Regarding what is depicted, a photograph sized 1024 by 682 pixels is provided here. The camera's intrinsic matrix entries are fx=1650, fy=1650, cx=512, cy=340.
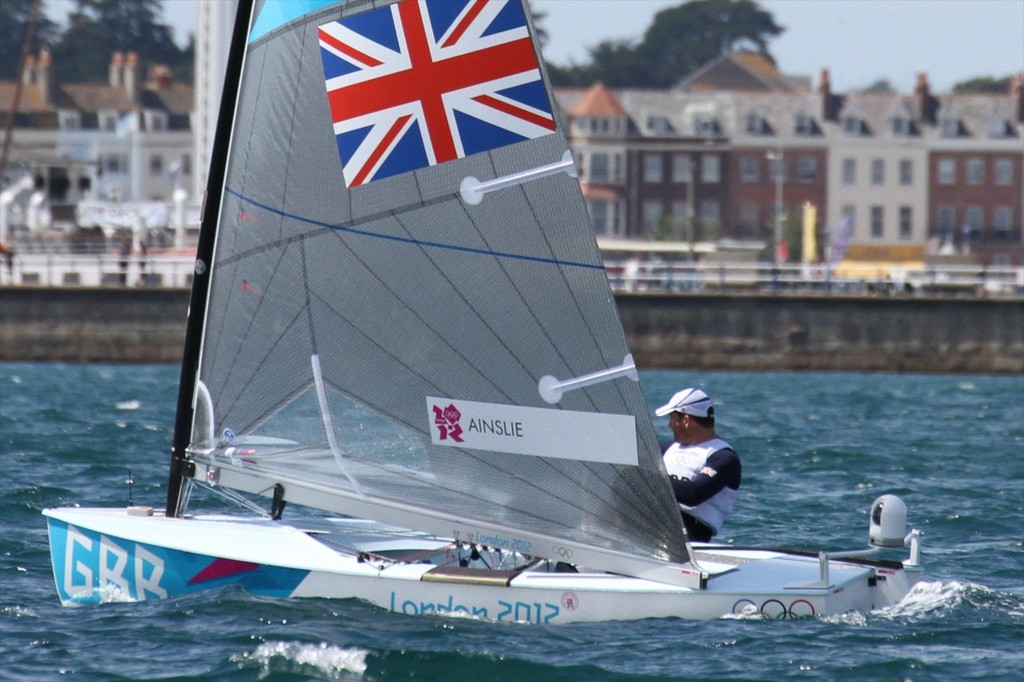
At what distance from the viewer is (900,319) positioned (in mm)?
35750

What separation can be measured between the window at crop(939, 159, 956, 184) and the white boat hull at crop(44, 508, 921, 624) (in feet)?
200

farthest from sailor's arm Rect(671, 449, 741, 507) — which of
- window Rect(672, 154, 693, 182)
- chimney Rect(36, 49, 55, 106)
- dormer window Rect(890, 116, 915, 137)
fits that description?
chimney Rect(36, 49, 55, 106)

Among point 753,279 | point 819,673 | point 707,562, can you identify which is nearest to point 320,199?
point 707,562

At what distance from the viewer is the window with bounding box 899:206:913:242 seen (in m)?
67.2

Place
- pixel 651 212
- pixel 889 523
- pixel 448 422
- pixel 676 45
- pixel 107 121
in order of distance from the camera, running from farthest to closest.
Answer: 1. pixel 676 45
2. pixel 107 121
3. pixel 651 212
4. pixel 889 523
5. pixel 448 422

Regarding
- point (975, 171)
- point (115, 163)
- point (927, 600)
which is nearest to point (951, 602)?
point (927, 600)

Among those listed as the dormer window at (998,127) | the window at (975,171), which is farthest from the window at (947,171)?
the dormer window at (998,127)

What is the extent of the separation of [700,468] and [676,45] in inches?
3838

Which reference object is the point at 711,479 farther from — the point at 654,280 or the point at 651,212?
the point at 651,212

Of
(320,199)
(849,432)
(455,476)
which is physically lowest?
(849,432)

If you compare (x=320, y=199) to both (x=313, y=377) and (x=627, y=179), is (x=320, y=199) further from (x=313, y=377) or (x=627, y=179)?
(x=627, y=179)

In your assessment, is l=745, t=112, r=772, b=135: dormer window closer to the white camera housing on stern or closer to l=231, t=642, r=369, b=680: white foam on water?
the white camera housing on stern

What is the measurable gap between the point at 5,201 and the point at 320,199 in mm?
40843

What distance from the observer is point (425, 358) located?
8430mm
